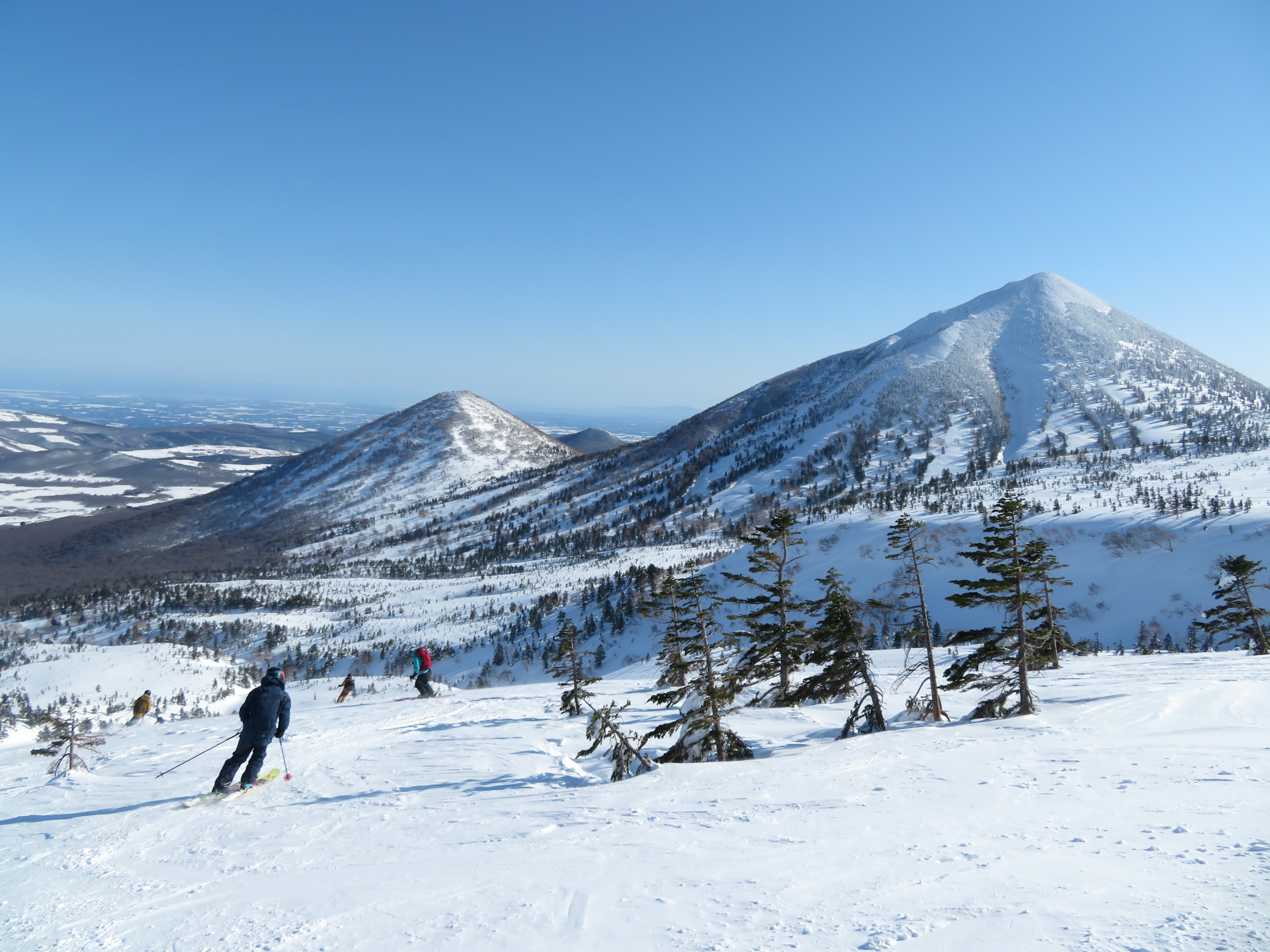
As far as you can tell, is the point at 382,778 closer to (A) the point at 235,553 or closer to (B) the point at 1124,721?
(B) the point at 1124,721

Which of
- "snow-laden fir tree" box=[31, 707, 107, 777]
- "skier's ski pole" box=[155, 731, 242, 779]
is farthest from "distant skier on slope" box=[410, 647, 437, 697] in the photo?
"snow-laden fir tree" box=[31, 707, 107, 777]

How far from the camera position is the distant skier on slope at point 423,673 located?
2250cm

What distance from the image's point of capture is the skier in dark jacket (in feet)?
33.4

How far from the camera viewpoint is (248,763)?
10.4 metres

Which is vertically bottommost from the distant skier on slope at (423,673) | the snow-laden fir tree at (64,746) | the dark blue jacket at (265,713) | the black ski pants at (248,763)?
the distant skier on slope at (423,673)

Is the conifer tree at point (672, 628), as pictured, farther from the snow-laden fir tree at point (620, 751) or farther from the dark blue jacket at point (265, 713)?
the dark blue jacket at point (265, 713)

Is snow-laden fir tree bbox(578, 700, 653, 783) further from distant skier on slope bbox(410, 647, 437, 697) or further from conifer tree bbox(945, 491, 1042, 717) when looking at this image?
distant skier on slope bbox(410, 647, 437, 697)

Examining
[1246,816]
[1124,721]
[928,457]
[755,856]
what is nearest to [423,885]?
[755,856]

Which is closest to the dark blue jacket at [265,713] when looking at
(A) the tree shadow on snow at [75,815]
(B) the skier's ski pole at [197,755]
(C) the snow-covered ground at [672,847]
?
(C) the snow-covered ground at [672,847]

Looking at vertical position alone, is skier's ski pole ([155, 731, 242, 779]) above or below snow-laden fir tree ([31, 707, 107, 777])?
below

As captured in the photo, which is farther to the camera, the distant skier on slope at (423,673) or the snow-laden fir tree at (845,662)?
the distant skier on slope at (423,673)

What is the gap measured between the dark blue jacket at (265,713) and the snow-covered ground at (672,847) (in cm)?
103

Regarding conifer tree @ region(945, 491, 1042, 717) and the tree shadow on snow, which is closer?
the tree shadow on snow

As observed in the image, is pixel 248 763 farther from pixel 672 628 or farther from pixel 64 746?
pixel 672 628
